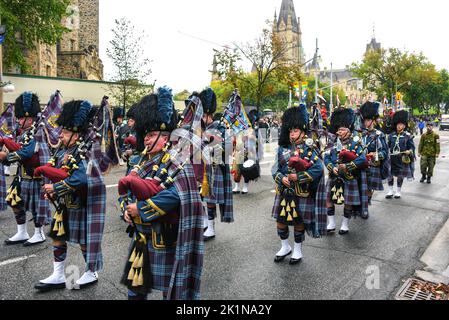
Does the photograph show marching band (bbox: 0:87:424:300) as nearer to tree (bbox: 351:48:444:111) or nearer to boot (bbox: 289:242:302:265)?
boot (bbox: 289:242:302:265)

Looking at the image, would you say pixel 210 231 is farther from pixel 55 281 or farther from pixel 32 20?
pixel 32 20

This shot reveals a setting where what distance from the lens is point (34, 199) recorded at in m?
5.86

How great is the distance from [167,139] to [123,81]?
19.1m

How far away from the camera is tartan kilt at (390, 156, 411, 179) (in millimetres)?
10273

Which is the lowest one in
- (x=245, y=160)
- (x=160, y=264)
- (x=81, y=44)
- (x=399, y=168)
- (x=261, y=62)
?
(x=160, y=264)

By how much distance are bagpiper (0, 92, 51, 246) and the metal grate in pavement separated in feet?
16.1

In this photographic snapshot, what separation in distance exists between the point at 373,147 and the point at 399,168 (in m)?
2.95

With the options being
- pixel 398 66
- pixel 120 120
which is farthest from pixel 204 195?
pixel 398 66

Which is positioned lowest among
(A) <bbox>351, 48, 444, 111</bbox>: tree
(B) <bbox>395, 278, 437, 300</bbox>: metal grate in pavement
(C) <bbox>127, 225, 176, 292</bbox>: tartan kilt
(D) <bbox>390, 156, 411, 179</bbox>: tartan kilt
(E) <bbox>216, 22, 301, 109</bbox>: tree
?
(B) <bbox>395, 278, 437, 300</bbox>: metal grate in pavement

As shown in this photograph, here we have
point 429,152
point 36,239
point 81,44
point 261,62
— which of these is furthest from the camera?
point 81,44

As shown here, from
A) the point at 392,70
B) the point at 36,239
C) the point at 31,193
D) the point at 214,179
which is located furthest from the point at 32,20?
the point at 392,70

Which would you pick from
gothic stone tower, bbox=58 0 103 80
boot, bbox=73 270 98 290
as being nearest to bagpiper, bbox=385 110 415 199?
boot, bbox=73 270 98 290
